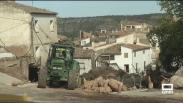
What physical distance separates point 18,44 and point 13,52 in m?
1.16

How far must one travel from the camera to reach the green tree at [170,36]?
50.2 metres

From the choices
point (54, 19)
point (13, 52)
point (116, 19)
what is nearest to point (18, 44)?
point (13, 52)

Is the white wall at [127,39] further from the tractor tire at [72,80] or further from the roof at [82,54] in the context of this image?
the tractor tire at [72,80]

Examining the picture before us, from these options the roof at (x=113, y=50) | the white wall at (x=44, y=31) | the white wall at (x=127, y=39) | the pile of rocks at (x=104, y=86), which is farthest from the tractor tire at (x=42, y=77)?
the white wall at (x=127, y=39)

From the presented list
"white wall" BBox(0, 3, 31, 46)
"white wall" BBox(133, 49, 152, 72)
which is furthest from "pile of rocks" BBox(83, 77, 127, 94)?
"white wall" BBox(133, 49, 152, 72)

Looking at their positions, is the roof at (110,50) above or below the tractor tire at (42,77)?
above

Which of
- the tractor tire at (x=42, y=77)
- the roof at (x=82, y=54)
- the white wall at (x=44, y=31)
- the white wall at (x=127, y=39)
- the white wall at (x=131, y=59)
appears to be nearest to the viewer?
the tractor tire at (x=42, y=77)

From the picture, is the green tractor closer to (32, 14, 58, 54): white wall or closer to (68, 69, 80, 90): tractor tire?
(68, 69, 80, 90): tractor tire

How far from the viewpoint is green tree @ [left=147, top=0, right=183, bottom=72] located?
165 ft

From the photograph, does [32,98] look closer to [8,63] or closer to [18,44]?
[8,63]

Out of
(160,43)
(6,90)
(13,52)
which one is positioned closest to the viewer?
(6,90)

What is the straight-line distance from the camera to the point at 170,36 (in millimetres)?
53062

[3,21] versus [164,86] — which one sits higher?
[3,21]

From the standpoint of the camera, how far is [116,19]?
634 ft
